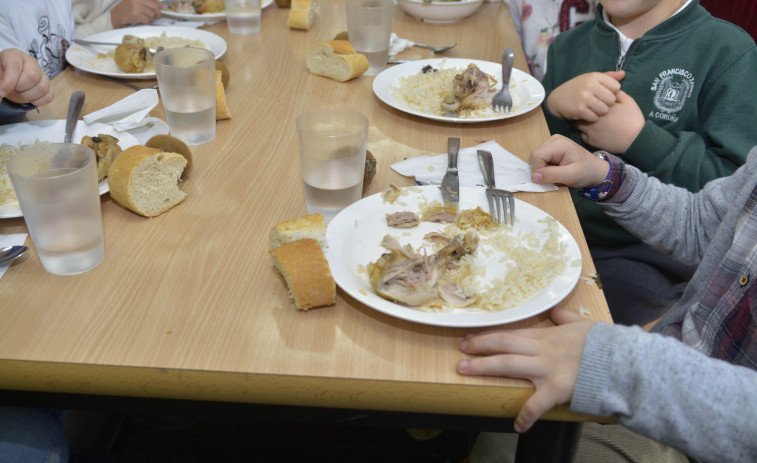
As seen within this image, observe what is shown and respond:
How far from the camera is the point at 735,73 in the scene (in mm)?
1557

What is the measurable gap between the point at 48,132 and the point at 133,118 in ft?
0.61

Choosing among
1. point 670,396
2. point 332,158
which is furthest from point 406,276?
point 670,396

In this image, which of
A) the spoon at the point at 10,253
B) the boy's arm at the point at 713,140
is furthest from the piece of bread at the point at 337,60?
the spoon at the point at 10,253

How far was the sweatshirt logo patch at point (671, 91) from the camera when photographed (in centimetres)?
165

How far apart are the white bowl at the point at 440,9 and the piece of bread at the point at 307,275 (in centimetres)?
165

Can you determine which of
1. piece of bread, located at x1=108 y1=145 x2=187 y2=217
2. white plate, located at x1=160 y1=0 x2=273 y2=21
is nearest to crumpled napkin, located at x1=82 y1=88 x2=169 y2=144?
piece of bread, located at x1=108 y1=145 x2=187 y2=217

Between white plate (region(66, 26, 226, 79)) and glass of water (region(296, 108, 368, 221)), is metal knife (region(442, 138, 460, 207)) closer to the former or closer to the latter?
glass of water (region(296, 108, 368, 221))

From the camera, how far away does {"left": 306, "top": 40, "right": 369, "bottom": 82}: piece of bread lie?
171cm

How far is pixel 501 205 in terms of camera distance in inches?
44.7

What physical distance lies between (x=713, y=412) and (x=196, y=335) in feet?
2.35

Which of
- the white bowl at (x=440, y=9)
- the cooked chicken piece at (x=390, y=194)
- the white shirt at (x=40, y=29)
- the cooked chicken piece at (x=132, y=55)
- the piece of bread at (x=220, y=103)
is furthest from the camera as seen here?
the white bowl at (x=440, y=9)

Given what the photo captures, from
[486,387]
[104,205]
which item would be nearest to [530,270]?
[486,387]

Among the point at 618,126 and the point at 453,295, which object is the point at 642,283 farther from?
the point at 453,295

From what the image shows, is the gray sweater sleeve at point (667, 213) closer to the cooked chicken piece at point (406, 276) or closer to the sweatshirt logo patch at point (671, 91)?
the sweatshirt logo patch at point (671, 91)
